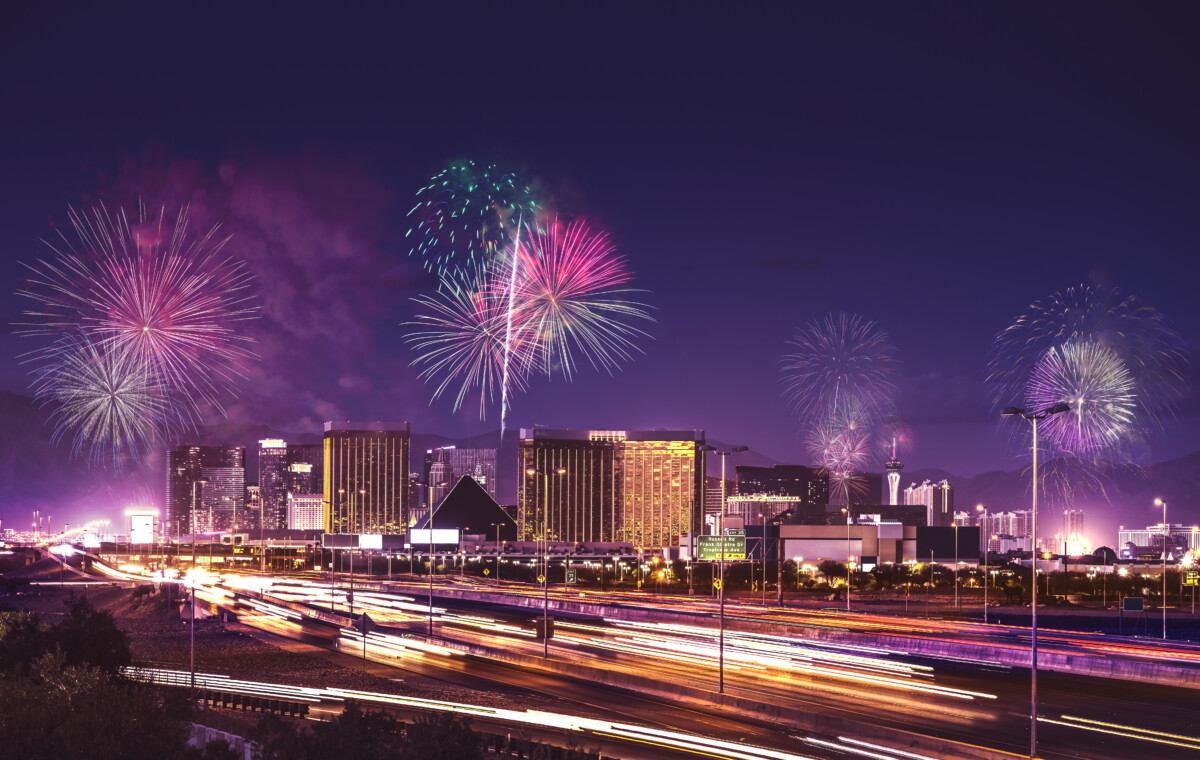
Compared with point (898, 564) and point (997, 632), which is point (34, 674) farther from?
point (898, 564)

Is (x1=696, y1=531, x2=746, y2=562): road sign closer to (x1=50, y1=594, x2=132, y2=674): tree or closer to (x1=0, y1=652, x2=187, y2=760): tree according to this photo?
(x1=50, y1=594, x2=132, y2=674): tree

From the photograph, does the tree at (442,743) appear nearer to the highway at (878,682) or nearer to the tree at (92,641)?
the highway at (878,682)

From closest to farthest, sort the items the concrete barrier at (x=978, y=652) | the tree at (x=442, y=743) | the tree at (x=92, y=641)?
1. the tree at (x=442, y=743)
2. the tree at (x=92, y=641)
3. the concrete barrier at (x=978, y=652)

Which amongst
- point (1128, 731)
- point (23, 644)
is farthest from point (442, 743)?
point (23, 644)

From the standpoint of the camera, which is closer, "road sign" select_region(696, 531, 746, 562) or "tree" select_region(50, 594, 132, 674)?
"tree" select_region(50, 594, 132, 674)

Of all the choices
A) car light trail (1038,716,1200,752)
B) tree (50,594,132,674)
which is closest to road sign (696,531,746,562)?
car light trail (1038,716,1200,752)

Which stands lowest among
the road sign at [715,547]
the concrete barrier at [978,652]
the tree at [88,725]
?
the concrete barrier at [978,652]

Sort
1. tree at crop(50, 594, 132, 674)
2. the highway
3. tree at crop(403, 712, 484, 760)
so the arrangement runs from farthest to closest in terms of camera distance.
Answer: tree at crop(50, 594, 132, 674), the highway, tree at crop(403, 712, 484, 760)

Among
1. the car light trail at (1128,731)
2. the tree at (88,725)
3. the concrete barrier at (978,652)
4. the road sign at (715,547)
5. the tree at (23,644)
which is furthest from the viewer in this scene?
the road sign at (715,547)

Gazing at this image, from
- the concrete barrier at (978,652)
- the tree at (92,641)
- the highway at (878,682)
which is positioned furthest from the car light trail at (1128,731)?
the tree at (92,641)

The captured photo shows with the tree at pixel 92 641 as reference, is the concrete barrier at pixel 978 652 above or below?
below

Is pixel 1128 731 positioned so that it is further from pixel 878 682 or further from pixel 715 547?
pixel 715 547

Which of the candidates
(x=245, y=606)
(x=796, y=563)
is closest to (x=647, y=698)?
(x=245, y=606)
